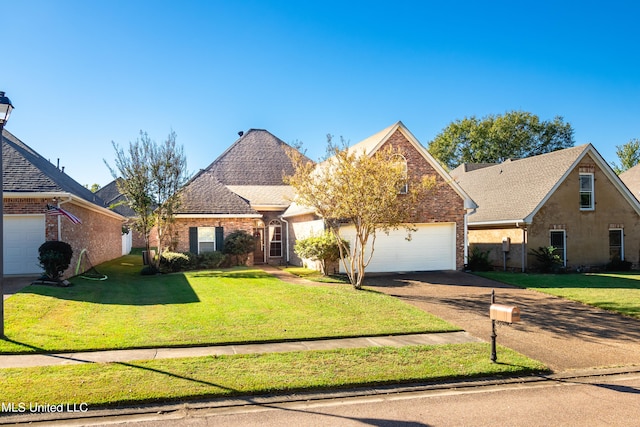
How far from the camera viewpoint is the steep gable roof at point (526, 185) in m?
21.8

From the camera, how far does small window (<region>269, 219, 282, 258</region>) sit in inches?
1009

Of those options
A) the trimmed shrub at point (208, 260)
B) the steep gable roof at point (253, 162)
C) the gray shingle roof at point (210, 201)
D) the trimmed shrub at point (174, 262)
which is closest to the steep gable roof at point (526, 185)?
the gray shingle roof at point (210, 201)

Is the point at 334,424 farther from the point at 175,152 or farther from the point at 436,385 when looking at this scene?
the point at 175,152

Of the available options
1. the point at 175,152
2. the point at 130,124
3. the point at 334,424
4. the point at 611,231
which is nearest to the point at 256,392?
the point at 334,424

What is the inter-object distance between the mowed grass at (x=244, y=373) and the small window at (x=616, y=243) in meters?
18.8

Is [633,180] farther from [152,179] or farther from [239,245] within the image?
[152,179]

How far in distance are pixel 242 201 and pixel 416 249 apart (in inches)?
374

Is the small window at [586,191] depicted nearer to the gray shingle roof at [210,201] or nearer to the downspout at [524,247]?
the downspout at [524,247]

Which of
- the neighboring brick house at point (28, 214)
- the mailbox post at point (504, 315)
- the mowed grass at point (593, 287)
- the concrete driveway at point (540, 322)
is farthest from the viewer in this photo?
the neighboring brick house at point (28, 214)

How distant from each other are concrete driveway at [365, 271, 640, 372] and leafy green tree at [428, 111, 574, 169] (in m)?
40.5

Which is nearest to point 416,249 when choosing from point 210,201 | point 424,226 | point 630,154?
point 424,226

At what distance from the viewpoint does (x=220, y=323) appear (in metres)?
9.96

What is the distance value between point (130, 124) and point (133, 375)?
16783 millimetres

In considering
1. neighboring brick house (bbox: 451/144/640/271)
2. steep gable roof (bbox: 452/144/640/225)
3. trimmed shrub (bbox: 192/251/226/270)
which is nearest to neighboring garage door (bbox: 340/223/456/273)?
steep gable roof (bbox: 452/144/640/225)
